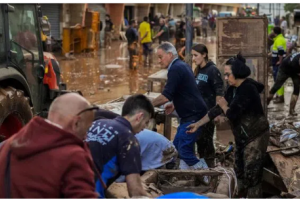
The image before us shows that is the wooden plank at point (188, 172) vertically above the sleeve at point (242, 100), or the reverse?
the sleeve at point (242, 100)

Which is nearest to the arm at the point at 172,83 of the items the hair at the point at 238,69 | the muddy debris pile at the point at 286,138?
the hair at the point at 238,69

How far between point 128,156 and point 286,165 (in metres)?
3.01

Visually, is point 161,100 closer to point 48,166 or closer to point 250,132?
point 250,132

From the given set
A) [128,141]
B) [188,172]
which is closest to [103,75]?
[188,172]

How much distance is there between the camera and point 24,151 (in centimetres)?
274

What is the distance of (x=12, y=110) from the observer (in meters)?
5.71

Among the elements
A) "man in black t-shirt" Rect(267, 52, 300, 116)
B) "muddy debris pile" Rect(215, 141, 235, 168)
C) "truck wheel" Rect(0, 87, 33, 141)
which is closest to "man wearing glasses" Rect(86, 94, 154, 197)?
"truck wheel" Rect(0, 87, 33, 141)

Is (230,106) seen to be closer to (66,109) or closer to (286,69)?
(66,109)

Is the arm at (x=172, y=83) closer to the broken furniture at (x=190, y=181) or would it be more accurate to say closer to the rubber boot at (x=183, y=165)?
the rubber boot at (x=183, y=165)

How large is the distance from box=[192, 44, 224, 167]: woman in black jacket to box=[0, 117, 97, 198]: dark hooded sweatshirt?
4.25 metres

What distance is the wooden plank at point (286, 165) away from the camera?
18.7 ft

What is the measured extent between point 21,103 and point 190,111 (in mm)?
1955

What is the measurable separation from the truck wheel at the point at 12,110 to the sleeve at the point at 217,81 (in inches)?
94.8

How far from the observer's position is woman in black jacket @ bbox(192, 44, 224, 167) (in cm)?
692
